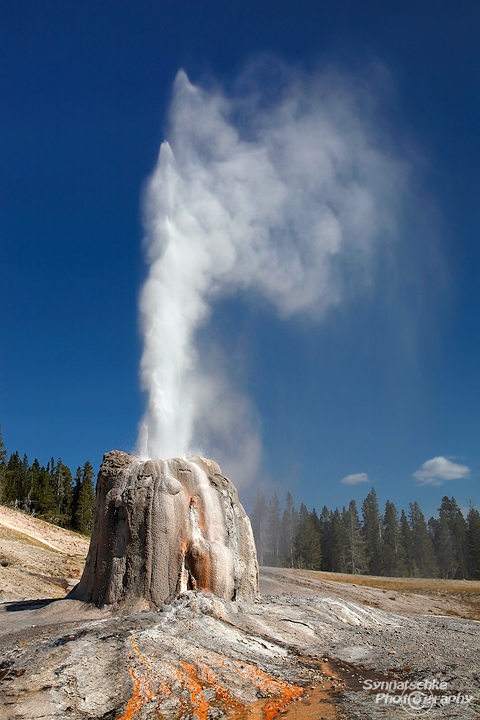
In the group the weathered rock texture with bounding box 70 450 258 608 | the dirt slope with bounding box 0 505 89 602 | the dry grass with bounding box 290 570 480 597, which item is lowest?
the dry grass with bounding box 290 570 480 597

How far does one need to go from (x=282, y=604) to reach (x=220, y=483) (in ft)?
14.4

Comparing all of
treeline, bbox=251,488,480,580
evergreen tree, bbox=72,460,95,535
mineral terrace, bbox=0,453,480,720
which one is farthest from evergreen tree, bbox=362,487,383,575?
mineral terrace, bbox=0,453,480,720

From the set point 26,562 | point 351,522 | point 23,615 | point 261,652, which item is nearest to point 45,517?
point 26,562

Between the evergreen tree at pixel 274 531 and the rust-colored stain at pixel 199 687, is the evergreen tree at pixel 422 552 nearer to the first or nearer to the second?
the evergreen tree at pixel 274 531

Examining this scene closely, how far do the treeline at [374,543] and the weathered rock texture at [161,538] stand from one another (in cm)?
5914

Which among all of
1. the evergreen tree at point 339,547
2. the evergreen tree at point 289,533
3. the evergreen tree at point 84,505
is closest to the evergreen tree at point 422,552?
the evergreen tree at point 339,547

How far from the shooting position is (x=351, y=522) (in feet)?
246

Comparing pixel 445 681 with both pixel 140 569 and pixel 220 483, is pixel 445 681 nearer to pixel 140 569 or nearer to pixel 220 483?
pixel 140 569

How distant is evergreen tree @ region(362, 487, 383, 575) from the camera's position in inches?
2901

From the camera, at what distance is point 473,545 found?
2670 inches

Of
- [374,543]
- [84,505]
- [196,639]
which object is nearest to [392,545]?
[374,543]

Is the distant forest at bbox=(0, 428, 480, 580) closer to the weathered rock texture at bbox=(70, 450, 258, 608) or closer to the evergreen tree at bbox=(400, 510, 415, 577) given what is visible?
the evergreen tree at bbox=(400, 510, 415, 577)

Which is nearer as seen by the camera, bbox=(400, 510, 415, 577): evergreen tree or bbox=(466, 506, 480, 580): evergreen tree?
bbox=(466, 506, 480, 580): evergreen tree

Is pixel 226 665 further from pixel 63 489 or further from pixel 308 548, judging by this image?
pixel 63 489
